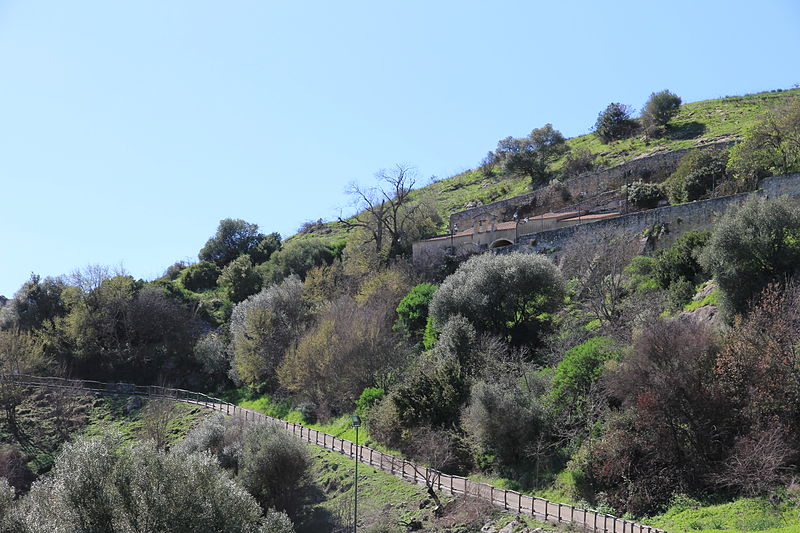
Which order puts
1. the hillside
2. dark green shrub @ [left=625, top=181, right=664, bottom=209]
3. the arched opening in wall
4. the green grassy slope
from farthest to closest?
the hillside
the arched opening in wall
dark green shrub @ [left=625, top=181, right=664, bottom=209]
the green grassy slope

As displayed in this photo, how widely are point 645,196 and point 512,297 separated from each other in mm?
15955

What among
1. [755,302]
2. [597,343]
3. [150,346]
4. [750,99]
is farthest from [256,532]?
[750,99]

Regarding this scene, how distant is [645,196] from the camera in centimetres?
4944

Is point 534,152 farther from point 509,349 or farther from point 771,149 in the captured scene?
point 509,349

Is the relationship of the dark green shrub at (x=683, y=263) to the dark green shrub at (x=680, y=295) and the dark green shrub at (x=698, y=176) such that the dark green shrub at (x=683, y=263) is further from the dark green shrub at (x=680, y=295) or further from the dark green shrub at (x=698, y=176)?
the dark green shrub at (x=698, y=176)

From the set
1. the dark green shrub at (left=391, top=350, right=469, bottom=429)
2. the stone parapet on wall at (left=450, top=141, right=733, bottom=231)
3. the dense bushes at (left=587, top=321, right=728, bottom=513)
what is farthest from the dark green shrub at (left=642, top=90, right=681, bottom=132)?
the dense bushes at (left=587, top=321, right=728, bottom=513)

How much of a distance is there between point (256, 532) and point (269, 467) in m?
6.70

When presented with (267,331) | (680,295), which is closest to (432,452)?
(680,295)

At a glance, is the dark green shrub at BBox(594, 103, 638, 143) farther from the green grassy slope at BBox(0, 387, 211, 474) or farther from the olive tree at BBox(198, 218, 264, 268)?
the green grassy slope at BBox(0, 387, 211, 474)

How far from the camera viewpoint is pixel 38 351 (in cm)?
5478

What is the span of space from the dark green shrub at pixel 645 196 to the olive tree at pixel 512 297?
12906 millimetres

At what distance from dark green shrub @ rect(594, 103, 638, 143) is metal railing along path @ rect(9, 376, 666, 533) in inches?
1979

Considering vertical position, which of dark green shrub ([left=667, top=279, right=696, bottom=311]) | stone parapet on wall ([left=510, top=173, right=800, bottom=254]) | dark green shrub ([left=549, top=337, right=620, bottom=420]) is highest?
stone parapet on wall ([left=510, top=173, right=800, bottom=254])

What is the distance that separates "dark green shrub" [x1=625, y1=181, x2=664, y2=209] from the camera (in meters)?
49.3
